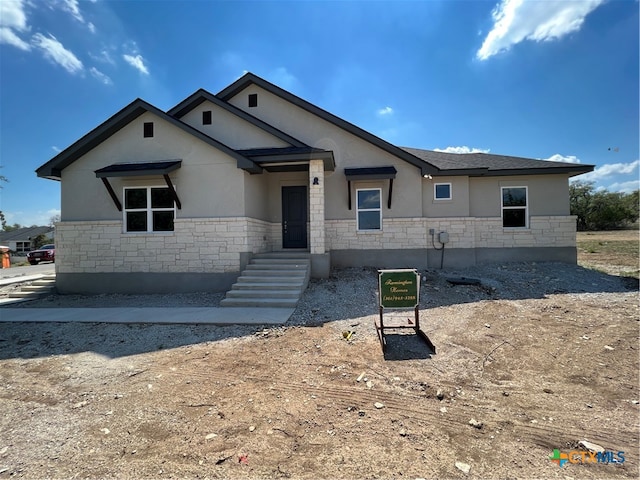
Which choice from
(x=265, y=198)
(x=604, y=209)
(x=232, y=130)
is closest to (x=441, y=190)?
(x=265, y=198)

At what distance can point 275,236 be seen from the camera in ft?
37.2

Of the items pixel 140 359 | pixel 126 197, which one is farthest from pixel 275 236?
pixel 140 359

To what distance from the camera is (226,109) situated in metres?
10.3

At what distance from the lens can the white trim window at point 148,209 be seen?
9383 millimetres

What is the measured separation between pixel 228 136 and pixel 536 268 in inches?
467

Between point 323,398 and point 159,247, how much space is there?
7980mm

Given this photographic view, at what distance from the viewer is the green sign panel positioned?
506 centimetres

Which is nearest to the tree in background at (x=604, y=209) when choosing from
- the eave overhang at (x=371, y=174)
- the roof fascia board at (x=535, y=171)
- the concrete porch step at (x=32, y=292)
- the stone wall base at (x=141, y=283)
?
the roof fascia board at (x=535, y=171)

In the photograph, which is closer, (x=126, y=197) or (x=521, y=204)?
(x=126, y=197)

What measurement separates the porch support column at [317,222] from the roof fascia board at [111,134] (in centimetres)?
181

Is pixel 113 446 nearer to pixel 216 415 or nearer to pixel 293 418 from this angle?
pixel 216 415

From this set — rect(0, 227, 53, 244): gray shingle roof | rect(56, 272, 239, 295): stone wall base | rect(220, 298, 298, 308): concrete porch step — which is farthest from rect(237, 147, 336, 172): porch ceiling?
rect(0, 227, 53, 244): gray shingle roof

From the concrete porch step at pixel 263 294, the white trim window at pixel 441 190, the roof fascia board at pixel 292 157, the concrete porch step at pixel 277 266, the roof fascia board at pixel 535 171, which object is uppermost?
the roof fascia board at pixel 292 157

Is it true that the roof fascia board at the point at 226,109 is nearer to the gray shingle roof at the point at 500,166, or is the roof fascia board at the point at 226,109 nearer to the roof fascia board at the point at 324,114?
the roof fascia board at the point at 324,114
